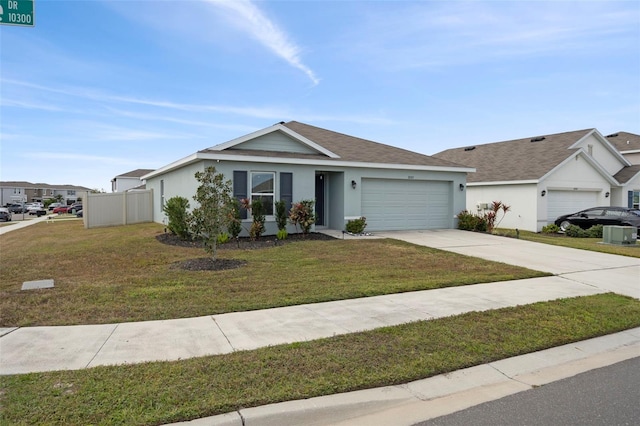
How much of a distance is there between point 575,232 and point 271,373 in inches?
797

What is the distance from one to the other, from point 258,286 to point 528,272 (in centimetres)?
655

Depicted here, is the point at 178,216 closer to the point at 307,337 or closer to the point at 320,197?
the point at 320,197

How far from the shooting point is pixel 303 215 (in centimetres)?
1545

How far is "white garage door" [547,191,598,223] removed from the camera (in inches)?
904

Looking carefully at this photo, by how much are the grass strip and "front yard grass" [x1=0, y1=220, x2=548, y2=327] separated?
201 cm

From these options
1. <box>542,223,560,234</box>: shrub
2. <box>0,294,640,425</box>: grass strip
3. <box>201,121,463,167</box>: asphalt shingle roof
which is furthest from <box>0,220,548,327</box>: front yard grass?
<box>542,223,560,234</box>: shrub

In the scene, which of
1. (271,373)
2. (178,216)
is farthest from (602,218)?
(271,373)

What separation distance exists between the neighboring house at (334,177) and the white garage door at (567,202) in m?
6.41

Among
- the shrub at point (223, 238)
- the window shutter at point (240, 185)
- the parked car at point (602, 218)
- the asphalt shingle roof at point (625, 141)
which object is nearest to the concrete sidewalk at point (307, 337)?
the shrub at point (223, 238)

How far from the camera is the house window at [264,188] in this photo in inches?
612

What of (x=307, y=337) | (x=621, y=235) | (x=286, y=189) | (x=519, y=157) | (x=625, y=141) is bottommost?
(x=307, y=337)

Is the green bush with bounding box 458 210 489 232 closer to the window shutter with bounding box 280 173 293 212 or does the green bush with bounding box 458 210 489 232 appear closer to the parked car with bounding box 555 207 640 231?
the parked car with bounding box 555 207 640 231

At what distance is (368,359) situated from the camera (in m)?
4.59

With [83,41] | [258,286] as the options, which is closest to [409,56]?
[83,41]
